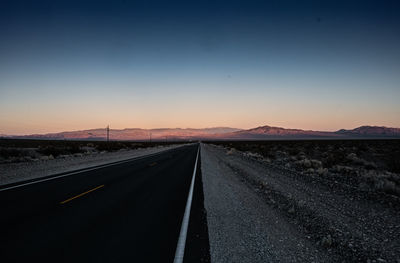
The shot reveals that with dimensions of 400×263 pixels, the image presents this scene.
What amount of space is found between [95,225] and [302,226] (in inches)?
183

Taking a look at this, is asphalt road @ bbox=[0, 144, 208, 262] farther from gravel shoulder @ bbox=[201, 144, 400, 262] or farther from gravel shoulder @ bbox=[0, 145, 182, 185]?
gravel shoulder @ bbox=[0, 145, 182, 185]

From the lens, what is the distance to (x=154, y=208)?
5.77m

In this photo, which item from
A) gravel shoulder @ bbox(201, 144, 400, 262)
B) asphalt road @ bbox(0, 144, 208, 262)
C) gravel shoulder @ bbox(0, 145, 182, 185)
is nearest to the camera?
asphalt road @ bbox(0, 144, 208, 262)

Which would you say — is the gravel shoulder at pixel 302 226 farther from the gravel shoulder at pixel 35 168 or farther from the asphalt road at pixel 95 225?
the gravel shoulder at pixel 35 168

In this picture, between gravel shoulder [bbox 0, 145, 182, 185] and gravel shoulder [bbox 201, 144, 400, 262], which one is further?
gravel shoulder [bbox 0, 145, 182, 185]

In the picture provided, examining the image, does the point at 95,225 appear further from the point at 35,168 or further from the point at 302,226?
the point at 35,168

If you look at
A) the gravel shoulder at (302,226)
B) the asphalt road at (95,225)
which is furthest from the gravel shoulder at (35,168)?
the gravel shoulder at (302,226)

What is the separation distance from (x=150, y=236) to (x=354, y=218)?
16.6 feet

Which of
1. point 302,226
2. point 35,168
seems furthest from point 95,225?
point 35,168

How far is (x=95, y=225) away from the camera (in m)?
4.52

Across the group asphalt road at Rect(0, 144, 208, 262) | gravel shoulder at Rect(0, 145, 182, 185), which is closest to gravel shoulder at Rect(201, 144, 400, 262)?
asphalt road at Rect(0, 144, 208, 262)

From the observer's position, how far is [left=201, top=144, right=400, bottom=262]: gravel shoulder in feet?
11.9

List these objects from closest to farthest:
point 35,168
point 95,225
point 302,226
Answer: point 95,225 < point 302,226 < point 35,168

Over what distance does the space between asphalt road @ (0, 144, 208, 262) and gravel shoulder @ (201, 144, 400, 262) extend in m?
0.56
